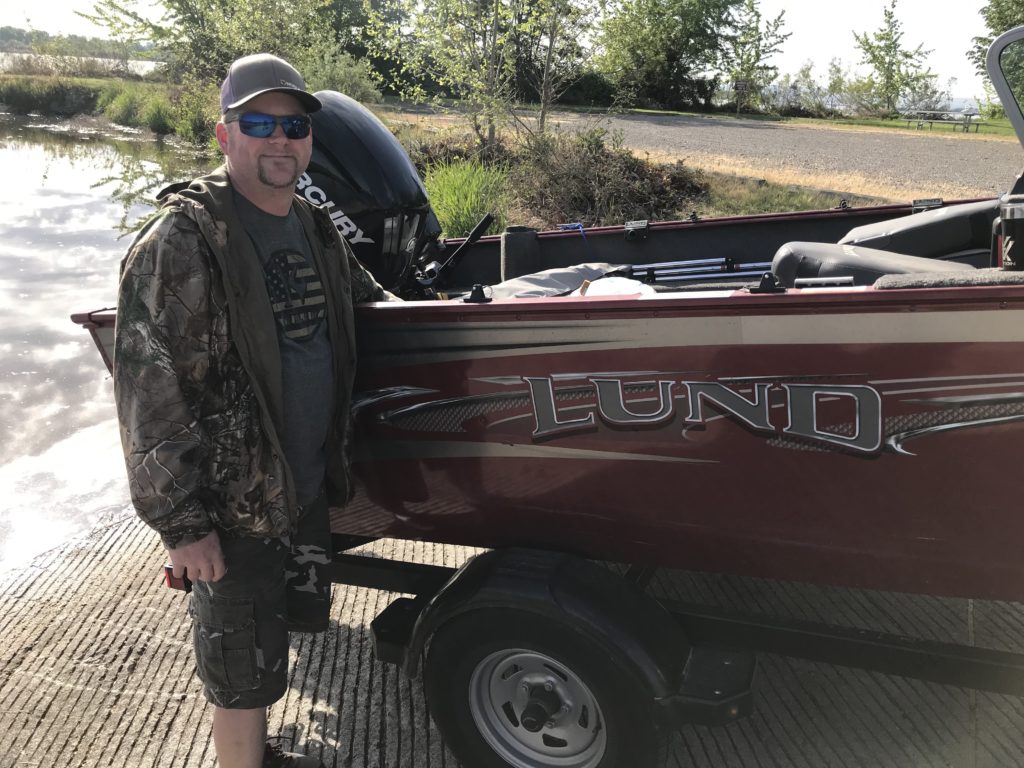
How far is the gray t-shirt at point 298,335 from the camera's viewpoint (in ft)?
7.11

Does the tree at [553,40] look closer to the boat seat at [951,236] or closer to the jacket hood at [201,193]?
the boat seat at [951,236]

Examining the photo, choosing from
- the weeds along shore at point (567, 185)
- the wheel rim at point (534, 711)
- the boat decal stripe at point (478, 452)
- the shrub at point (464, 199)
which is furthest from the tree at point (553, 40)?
the wheel rim at point (534, 711)

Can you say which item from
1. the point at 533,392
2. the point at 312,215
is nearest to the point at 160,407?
the point at 312,215

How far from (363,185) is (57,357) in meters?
4.95

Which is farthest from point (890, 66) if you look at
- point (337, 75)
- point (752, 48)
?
point (337, 75)

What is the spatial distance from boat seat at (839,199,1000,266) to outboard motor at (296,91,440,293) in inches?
75.1

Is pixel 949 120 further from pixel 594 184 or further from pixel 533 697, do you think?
pixel 533 697

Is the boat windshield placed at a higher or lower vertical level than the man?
higher

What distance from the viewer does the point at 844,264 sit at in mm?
2598

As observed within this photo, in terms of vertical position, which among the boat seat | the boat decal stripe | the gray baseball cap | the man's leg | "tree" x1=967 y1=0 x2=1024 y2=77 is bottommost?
the man's leg

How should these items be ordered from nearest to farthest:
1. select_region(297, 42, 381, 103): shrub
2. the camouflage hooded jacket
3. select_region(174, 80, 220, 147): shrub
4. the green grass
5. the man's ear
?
the camouflage hooded jacket → the man's ear → the green grass → select_region(297, 42, 381, 103): shrub → select_region(174, 80, 220, 147): shrub

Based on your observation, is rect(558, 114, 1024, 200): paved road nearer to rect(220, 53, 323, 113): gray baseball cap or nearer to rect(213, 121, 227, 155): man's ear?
rect(220, 53, 323, 113): gray baseball cap

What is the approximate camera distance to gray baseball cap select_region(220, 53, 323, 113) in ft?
6.86

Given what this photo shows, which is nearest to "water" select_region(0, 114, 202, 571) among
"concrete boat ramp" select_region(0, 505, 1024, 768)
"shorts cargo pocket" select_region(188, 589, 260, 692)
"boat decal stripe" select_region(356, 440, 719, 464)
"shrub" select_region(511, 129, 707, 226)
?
"concrete boat ramp" select_region(0, 505, 1024, 768)
